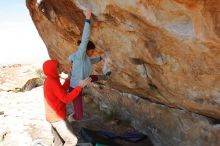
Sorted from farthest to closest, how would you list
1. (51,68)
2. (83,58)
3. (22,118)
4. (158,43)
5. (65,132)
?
(22,118) < (65,132) < (83,58) < (51,68) < (158,43)

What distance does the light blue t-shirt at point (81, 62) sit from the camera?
7.35 meters

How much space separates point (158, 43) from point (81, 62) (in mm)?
1481

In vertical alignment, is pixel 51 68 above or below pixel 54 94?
above

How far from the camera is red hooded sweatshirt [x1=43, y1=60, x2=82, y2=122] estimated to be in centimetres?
704

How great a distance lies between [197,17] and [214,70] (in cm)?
114

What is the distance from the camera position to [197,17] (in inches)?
221

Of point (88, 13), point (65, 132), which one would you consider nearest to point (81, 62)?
point (88, 13)

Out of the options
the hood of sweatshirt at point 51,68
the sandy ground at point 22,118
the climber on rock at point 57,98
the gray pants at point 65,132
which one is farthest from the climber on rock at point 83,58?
the sandy ground at point 22,118

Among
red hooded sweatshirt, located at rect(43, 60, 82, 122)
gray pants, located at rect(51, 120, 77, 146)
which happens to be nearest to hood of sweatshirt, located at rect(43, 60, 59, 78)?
red hooded sweatshirt, located at rect(43, 60, 82, 122)

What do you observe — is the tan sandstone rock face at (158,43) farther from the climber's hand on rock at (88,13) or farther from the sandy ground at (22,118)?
the sandy ground at (22,118)

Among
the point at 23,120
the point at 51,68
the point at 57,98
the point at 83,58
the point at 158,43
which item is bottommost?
the point at 23,120

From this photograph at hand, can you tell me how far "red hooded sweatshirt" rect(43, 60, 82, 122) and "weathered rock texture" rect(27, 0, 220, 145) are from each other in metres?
1.27

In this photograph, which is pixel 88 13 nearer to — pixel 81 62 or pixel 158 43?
pixel 81 62

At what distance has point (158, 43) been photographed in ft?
22.5
